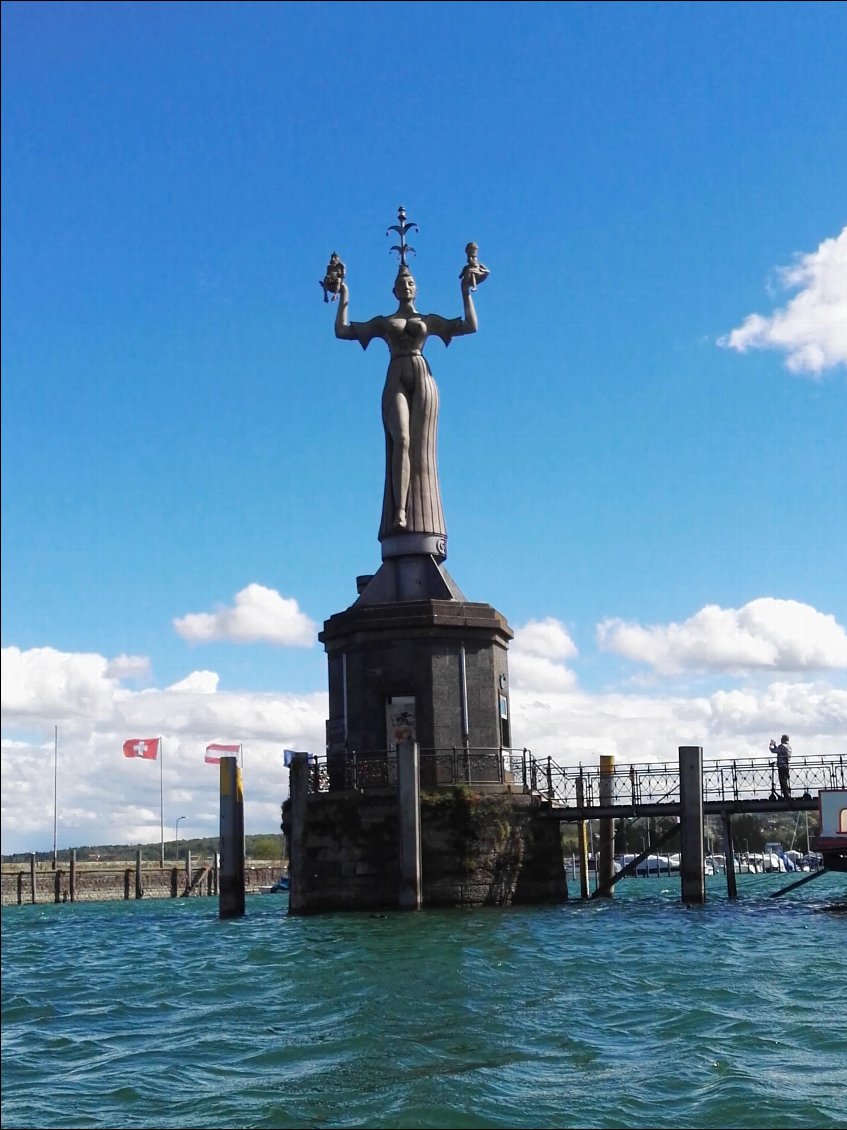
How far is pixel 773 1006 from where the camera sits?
1458 cm

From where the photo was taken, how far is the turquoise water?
33.4ft

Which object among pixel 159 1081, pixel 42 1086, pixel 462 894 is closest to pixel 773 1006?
pixel 159 1081

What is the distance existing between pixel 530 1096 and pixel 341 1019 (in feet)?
12.4

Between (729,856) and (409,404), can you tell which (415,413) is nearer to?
(409,404)

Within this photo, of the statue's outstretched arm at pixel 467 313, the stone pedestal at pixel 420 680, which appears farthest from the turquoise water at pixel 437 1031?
the statue's outstretched arm at pixel 467 313

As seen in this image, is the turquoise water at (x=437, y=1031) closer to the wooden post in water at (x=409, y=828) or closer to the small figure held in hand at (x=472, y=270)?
the wooden post in water at (x=409, y=828)

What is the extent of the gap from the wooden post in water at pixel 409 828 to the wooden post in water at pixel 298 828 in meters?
2.40

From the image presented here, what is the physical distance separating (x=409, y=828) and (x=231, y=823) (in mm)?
5055

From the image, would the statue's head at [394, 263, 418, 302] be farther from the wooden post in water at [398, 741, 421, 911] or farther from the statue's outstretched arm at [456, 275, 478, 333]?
the wooden post in water at [398, 741, 421, 911]

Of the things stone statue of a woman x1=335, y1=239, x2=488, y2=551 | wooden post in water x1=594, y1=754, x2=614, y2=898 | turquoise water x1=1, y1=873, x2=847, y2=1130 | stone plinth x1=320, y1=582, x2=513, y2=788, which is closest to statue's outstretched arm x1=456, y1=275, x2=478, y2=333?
stone statue of a woman x1=335, y1=239, x2=488, y2=551

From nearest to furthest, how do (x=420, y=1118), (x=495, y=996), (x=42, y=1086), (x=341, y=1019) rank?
1. (x=420, y=1118)
2. (x=42, y=1086)
3. (x=341, y=1019)
4. (x=495, y=996)

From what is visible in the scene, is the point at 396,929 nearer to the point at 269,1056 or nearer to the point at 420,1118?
the point at 269,1056

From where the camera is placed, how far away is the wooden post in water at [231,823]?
29.7m

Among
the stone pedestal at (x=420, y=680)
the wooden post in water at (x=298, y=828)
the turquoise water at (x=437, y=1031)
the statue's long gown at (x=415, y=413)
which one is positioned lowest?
the turquoise water at (x=437, y=1031)
